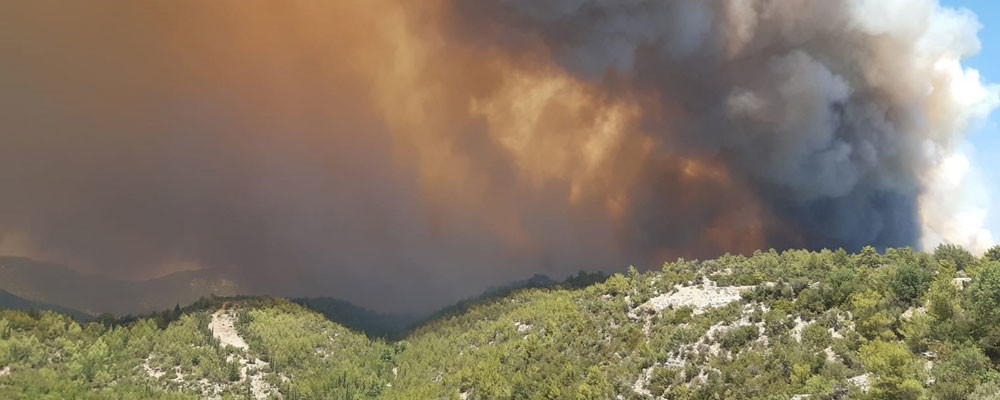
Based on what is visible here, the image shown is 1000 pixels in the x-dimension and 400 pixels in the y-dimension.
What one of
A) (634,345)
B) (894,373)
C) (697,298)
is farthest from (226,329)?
(894,373)

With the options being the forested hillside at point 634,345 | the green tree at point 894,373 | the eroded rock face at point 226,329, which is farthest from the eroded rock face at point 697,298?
the eroded rock face at point 226,329

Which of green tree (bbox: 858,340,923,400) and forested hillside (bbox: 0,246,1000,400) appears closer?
green tree (bbox: 858,340,923,400)

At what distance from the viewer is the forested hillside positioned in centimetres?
3209

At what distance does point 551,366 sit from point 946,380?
3452 cm

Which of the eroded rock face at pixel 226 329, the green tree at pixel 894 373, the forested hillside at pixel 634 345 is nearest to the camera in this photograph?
the green tree at pixel 894 373

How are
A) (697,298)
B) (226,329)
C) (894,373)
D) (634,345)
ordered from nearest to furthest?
(894,373) → (634,345) → (697,298) → (226,329)

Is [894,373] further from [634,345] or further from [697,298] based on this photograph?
[697,298]

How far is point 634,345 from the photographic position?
52.4m

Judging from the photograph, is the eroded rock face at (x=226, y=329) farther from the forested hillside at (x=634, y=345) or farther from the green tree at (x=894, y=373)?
the green tree at (x=894, y=373)

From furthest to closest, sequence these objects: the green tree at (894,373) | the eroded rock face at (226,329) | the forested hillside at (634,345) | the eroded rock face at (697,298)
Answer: the eroded rock face at (226,329) < the eroded rock face at (697,298) < the forested hillside at (634,345) < the green tree at (894,373)

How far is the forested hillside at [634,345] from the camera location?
105ft

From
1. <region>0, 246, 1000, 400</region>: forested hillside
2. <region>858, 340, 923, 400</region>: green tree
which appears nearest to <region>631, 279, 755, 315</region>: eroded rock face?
<region>0, 246, 1000, 400</region>: forested hillside

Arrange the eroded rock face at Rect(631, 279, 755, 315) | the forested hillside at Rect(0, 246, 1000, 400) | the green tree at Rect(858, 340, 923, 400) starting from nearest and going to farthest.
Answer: the green tree at Rect(858, 340, 923, 400)
the forested hillside at Rect(0, 246, 1000, 400)
the eroded rock face at Rect(631, 279, 755, 315)

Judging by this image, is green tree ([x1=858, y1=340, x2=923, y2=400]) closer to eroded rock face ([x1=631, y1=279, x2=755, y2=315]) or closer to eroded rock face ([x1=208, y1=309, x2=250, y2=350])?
eroded rock face ([x1=631, y1=279, x2=755, y2=315])
